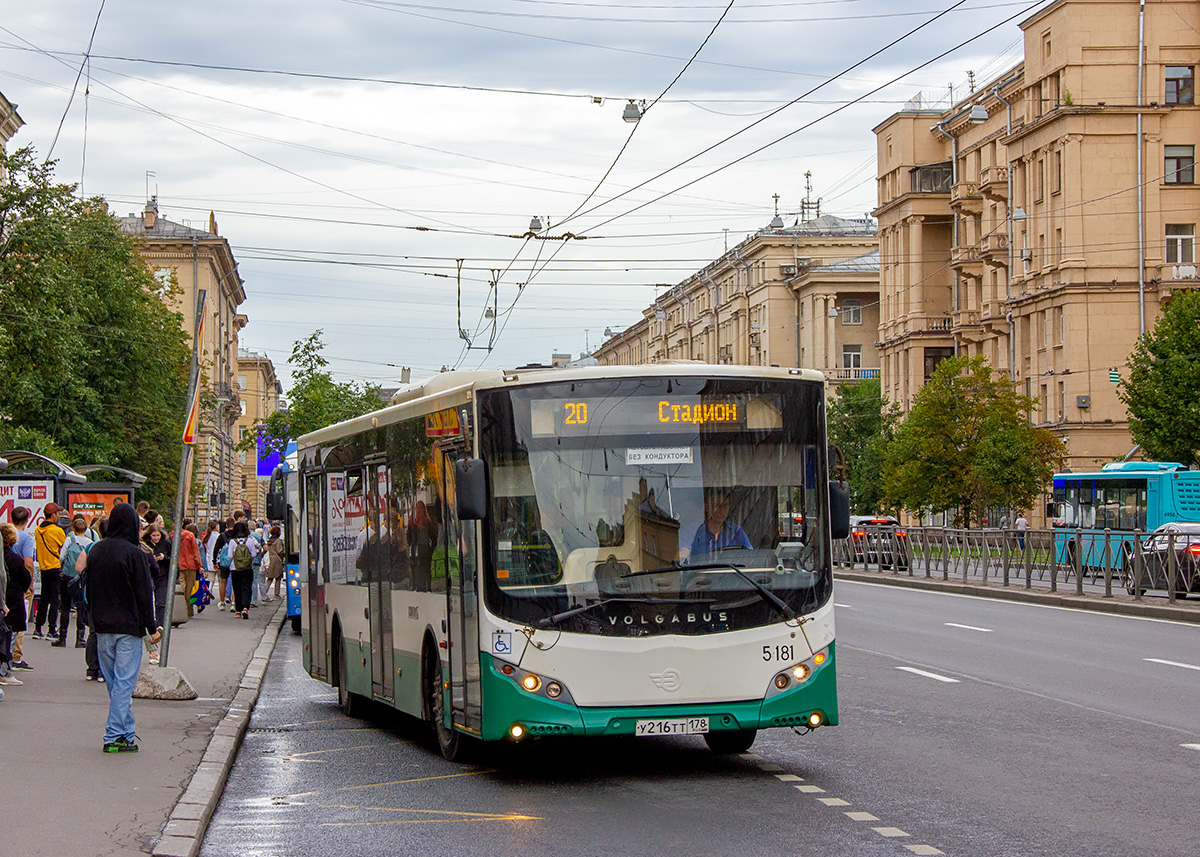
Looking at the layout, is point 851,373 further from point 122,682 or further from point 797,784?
point 797,784

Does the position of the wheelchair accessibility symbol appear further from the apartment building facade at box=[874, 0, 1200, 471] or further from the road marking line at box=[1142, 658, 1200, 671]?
the apartment building facade at box=[874, 0, 1200, 471]

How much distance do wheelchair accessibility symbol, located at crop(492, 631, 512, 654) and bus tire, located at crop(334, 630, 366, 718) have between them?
4692 mm

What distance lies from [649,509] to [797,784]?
185 centimetres

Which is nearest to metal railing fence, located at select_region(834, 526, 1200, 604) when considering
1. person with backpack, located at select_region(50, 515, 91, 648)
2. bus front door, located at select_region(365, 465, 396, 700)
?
person with backpack, located at select_region(50, 515, 91, 648)

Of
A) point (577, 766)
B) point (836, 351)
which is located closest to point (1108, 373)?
point (836, 351)

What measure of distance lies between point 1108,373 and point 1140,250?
4.50 metres

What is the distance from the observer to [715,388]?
10.4 m

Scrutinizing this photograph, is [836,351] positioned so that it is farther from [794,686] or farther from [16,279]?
[794,686]

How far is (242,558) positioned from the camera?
1144 inches

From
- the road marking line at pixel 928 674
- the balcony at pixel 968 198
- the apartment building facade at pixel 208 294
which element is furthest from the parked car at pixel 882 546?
the apartment building facade at pixel 208 294

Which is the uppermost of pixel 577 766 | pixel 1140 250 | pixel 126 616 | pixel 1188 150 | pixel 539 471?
pixel 1188 150

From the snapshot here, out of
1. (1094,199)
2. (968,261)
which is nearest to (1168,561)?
(1094,199)

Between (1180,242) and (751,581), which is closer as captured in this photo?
(751,581)

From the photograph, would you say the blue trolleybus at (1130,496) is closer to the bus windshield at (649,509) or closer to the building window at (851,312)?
the bus windshield at (649,509)
